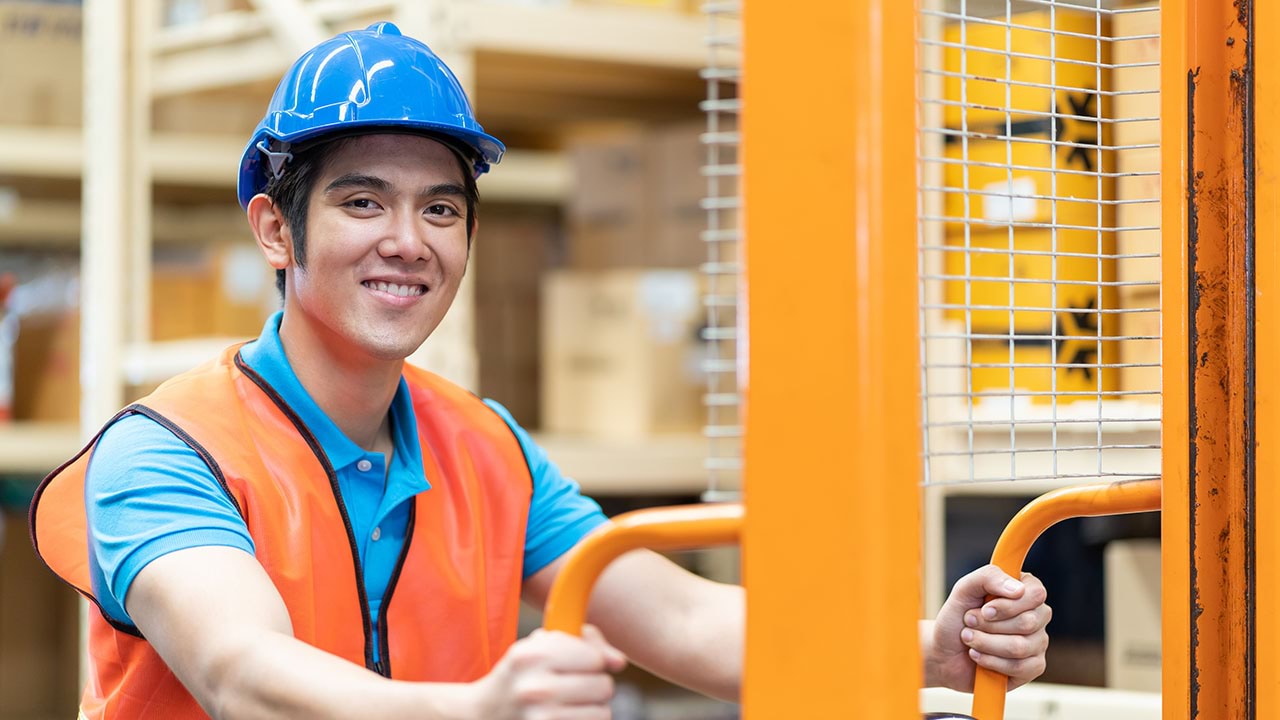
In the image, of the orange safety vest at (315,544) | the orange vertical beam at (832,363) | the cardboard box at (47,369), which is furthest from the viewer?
the cardboard box at (47,369)

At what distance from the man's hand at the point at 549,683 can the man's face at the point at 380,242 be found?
0.64 m

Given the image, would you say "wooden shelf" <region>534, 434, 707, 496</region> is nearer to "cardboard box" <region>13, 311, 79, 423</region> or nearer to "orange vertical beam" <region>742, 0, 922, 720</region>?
"cardboard box" <region>13, 311, 79, 423</region>

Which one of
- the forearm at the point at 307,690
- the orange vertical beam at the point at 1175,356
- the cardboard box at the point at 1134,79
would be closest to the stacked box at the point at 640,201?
the cardboard box at the point at 1134,79

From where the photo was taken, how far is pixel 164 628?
3.85 ft

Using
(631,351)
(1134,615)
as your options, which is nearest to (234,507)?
(1134,615)

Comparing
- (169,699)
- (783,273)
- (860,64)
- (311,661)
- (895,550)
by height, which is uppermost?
(860,64)

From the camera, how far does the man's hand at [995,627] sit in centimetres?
132

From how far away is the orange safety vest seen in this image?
1395mm

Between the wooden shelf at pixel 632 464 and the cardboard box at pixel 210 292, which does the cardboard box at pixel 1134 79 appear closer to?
the wooden shelf at pixel 632 464

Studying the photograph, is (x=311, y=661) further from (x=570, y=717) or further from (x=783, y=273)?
(x=783, y=273)

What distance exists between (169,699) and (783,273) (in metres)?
0.89

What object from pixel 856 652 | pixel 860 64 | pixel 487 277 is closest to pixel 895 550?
pixel 856 652

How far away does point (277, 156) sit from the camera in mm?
1468

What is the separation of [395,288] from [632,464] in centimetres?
153
